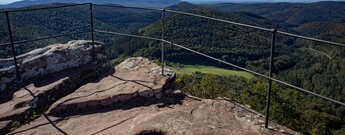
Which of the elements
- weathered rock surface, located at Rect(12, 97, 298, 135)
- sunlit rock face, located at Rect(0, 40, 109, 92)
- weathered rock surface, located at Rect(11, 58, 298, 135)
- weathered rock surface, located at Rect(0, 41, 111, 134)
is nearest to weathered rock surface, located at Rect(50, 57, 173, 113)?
weathered rock surface, located at Rect(11, 58, 298, 135)

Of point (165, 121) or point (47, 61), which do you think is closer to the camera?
point (165, 121)

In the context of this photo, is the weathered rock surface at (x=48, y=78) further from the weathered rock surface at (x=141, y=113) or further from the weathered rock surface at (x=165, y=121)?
the weathered rock surface at (x=165, y=121)

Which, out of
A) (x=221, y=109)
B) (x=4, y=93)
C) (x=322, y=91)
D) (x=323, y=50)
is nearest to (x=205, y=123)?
(x=221, y=109)

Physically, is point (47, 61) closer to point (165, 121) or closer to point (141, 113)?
point (141, 113)

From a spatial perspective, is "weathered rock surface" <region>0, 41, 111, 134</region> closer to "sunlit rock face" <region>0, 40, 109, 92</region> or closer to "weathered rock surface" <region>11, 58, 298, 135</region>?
"sunlit rock face" <region>0, 40, 109, 92</region>

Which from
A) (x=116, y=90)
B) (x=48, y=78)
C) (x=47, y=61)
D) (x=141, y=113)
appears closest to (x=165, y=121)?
(x=141, y=113)

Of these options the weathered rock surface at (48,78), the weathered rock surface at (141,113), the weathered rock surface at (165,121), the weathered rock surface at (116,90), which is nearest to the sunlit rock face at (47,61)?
the weathered rock surface at (48,78)

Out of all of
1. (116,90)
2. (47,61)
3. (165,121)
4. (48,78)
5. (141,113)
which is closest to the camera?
(165,121)
